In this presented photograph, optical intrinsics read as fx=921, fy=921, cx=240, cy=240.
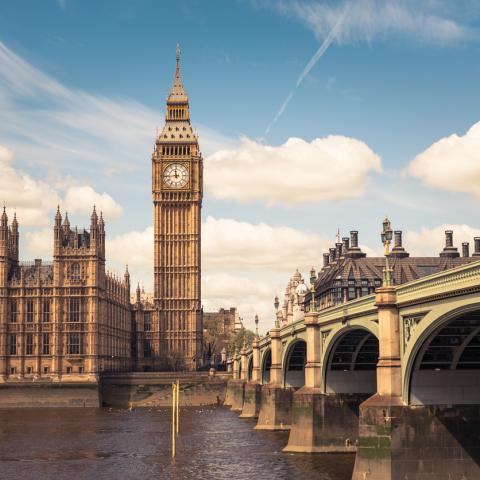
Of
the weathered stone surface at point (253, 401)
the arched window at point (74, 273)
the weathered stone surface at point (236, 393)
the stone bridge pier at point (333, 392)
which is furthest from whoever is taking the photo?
the arched window at point (74, 273)

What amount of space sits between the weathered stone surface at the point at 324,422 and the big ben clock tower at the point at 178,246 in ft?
386

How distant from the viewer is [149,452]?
78125 millimetres

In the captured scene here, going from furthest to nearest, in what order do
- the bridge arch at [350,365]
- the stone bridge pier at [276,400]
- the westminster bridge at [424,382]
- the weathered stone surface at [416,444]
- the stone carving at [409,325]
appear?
the stone bridge pier at [276,400] → the bridge arch at [350,365] → the stone carving at [409,325] → the weathered stone surface at [416,444] → the westminster bridge at [424,382]

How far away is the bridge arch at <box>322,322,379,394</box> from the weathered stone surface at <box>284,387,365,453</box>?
0.86 meters

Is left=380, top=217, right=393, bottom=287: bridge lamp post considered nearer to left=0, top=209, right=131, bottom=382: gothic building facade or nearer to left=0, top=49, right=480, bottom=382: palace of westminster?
left=0, top=49, right=480, bottom=382: palace of westminster

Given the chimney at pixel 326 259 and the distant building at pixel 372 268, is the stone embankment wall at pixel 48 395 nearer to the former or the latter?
the distant building at pixel 372 268

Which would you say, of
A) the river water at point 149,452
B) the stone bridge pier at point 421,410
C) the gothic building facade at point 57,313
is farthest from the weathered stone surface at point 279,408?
the gothic building facade at point 57,313

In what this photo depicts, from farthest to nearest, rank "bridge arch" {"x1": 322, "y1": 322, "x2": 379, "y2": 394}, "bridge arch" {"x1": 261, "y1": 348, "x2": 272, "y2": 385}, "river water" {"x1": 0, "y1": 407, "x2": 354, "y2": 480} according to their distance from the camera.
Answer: "bridge arch" {"x1": 261, "y1": 348, "x2": 272, "y2": 385} → "bridge arch" {"x1": 322, "y1": 322, "x2": 379, "y2": 394} → "river water" {"x1": 0, "y1": 407, "x2": 354, "y2": 480}

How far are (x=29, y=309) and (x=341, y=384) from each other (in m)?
98.5

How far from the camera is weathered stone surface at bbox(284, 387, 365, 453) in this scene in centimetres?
6850

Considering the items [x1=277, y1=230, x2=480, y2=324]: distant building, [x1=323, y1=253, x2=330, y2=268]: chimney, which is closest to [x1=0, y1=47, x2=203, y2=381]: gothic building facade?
[x1=323, y1=253, x2=330, y2=268]: chimney

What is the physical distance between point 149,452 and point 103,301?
290ft

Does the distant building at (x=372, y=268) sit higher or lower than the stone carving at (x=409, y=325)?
higher

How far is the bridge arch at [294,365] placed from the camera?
9312 cm
